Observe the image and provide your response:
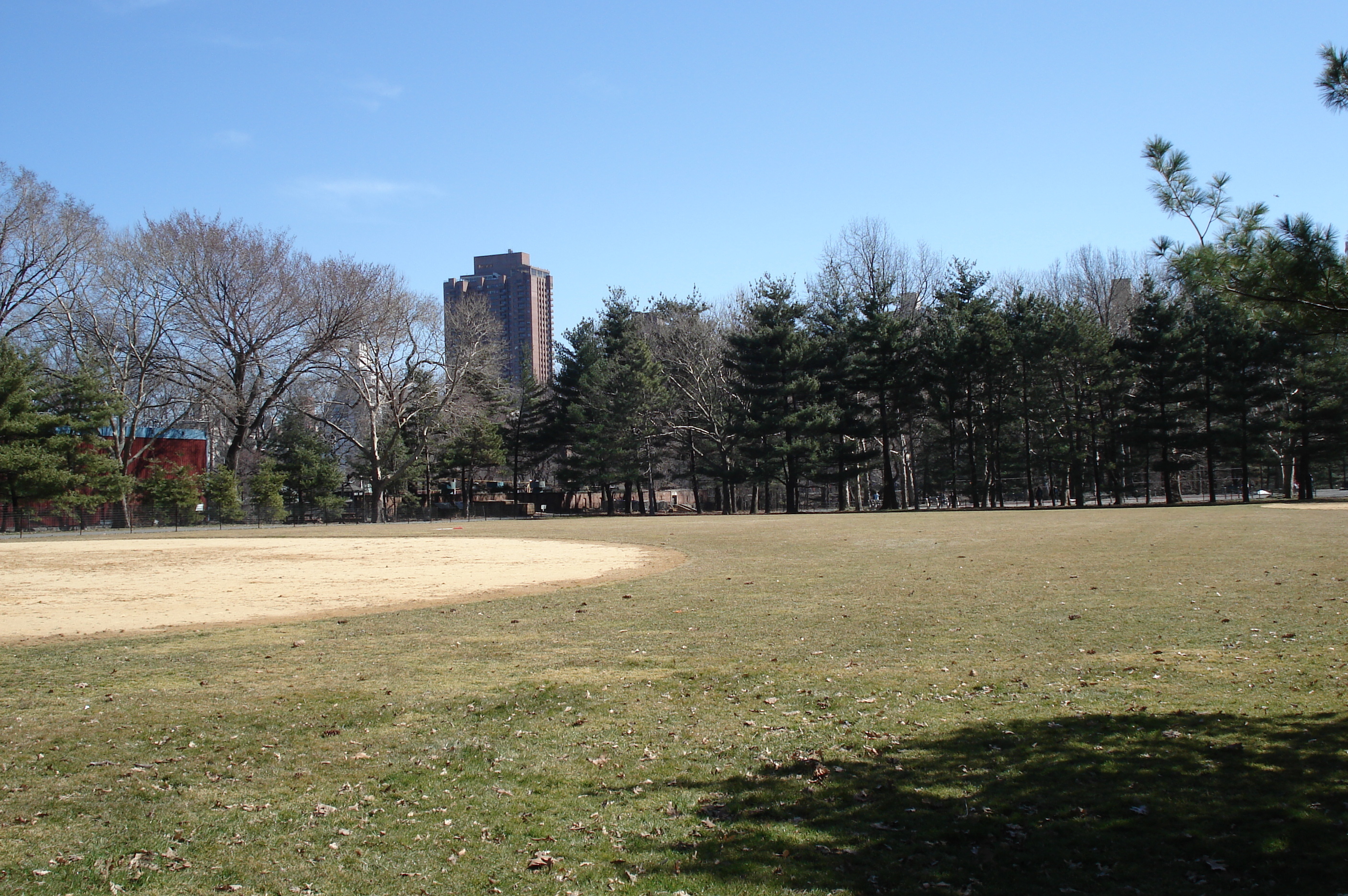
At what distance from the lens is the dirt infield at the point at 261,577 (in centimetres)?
1520

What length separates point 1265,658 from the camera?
364 inches

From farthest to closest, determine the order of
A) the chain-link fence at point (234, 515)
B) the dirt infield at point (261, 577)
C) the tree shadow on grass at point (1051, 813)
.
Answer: the chain-link fence at point (234, 515), the dirt infield at point (261, 577), the tree shadow on grass at point (1051, 813)

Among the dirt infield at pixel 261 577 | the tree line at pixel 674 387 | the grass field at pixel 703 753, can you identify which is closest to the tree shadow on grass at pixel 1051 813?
the grass field at pixel 703 753

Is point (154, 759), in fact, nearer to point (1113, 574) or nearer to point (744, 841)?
point (744, 841)

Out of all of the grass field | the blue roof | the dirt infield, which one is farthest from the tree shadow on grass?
the blue roof

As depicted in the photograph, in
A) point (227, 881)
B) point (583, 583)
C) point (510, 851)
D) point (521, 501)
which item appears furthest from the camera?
point (521, 501)

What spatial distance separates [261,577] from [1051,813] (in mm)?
20196

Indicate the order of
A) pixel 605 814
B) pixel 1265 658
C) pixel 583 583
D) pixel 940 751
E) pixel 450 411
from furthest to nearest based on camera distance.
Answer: pixel 450 411, pixel 583 583, pixel 1265 658, pixel 940 751, pixel 605 814

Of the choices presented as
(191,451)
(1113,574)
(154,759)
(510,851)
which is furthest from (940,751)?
(191,451)

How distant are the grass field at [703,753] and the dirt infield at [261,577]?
263 cm

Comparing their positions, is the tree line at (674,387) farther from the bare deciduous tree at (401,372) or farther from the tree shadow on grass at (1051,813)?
the tree shadow on grass at (1051,813)

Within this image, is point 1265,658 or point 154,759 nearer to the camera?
point 154,759

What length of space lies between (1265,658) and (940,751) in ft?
16.5

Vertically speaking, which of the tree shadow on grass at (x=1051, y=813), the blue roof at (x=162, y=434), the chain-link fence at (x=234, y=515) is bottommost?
the tree shadow on grass at (x=1051, y=813)
